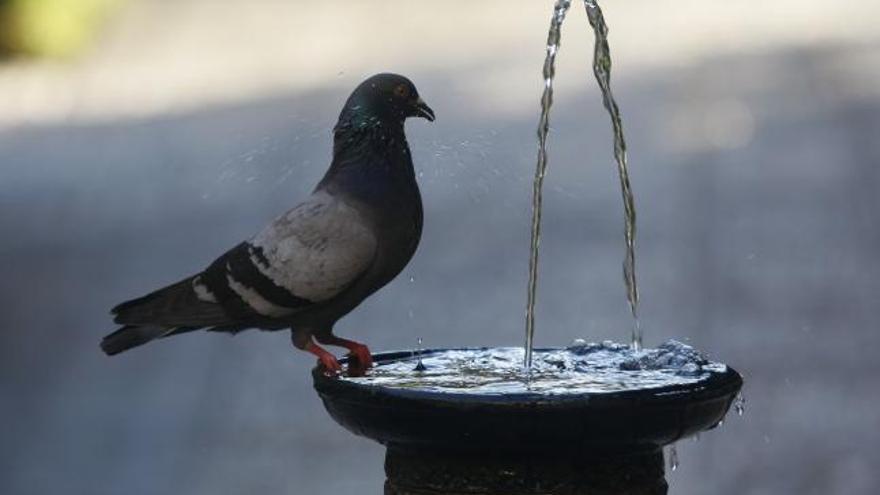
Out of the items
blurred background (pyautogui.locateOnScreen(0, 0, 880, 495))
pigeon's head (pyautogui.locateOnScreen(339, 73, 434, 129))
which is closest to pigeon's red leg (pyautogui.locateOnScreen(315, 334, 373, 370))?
pigeon's head (pyautogui.locateOnScreen(339, 73, 434, 129))

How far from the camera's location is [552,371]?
3207 millimetres

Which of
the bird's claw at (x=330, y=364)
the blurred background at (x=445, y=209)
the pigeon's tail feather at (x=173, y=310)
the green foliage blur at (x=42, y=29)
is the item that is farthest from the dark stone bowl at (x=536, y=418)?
the green foliage blur at (x=42, y=29)

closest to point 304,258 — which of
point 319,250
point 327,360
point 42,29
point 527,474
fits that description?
point 319,250

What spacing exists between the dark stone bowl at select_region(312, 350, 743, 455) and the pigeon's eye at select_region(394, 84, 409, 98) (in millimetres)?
656

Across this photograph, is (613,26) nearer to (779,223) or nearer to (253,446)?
(779,223)

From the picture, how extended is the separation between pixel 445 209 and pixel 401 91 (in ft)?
18.0

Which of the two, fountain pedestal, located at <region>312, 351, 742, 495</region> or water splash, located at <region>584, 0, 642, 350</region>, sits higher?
water splash, located at <region>584, 0, 642, 350</region>

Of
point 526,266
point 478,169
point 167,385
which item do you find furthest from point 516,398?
point 478,169

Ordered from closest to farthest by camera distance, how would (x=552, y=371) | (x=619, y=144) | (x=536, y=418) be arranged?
(x=536, y=418) → (x=552, y=371) → (x=619, y=144)

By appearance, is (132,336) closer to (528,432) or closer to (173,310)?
(173,310)

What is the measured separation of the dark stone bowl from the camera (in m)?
2.72

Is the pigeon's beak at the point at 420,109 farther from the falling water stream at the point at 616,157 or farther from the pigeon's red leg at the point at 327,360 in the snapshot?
the pigeon's red leg at the point at 327,360

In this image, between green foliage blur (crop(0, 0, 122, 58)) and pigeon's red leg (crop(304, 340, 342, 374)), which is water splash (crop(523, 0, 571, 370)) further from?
green foliage blur (crop(0, 0, 122, 58))

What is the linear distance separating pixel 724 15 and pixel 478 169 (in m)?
3.34
